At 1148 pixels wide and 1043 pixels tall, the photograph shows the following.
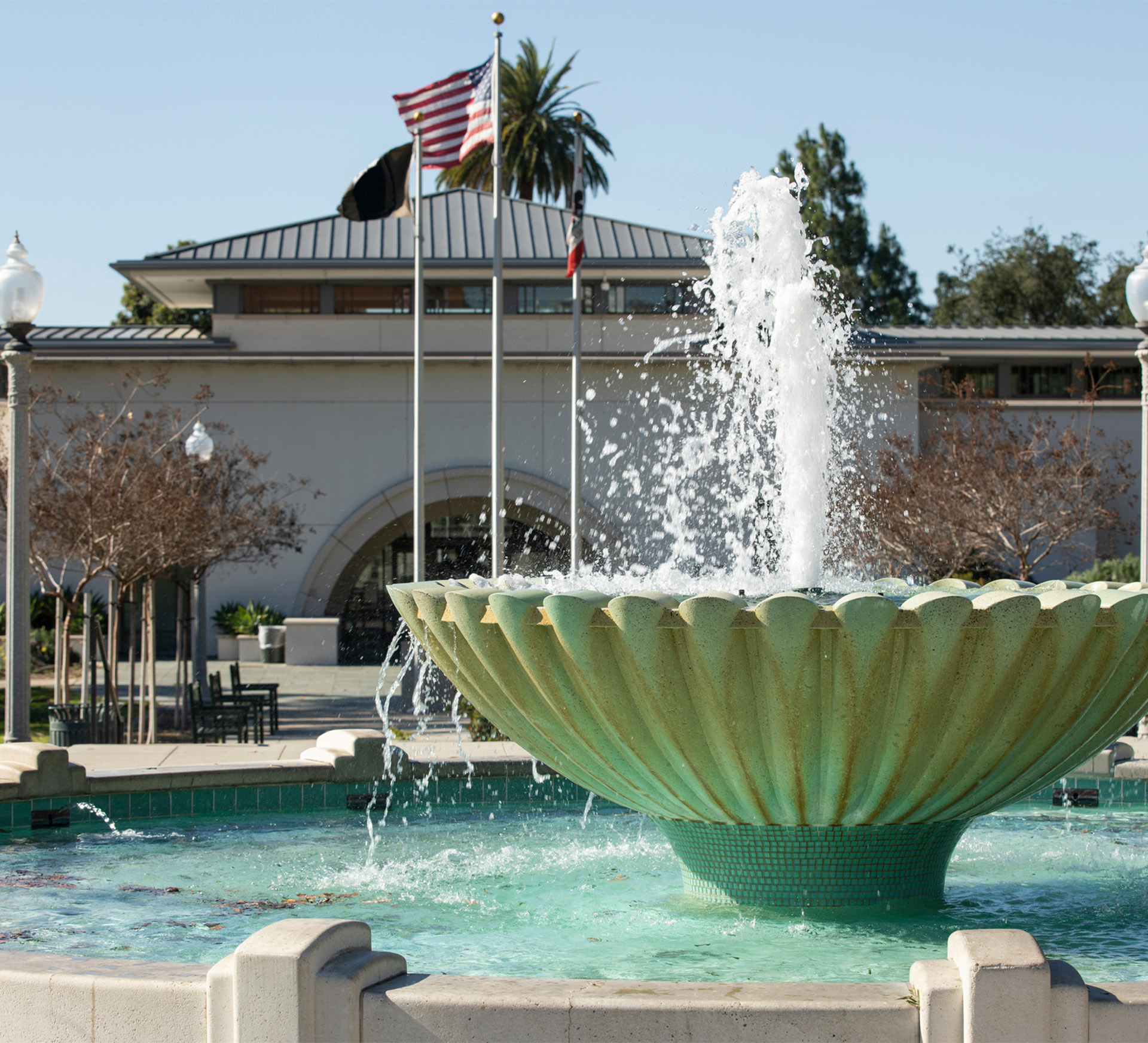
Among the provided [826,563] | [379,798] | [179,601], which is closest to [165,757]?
[379,798]

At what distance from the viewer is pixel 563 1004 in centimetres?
395

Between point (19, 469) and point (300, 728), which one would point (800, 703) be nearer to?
point (19, 469)

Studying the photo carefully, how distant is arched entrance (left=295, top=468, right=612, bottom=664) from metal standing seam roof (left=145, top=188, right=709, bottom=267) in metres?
5.09

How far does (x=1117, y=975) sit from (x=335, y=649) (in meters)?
22.7

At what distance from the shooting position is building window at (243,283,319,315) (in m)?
30.2

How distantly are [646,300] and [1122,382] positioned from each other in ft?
41.8

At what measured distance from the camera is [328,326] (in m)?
29.9

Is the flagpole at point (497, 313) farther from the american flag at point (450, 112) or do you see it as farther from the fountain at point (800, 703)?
the fountain at point (800, 703)

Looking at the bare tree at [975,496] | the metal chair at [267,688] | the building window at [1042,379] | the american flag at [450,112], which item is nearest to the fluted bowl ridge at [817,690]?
the metal chair at [267,688]

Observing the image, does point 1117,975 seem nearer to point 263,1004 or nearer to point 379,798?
point 263,1004

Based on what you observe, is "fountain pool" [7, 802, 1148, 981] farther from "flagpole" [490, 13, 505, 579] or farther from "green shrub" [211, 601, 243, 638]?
"green shrub" [211, 601, 243, 638]

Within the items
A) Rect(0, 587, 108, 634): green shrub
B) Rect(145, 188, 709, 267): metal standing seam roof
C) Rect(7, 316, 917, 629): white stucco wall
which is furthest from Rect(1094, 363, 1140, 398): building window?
Rect(0, 587, 108, 634): green shrub

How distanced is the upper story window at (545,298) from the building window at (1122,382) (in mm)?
12834

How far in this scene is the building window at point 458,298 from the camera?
1182 inches
